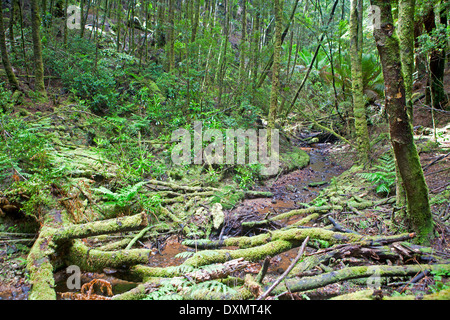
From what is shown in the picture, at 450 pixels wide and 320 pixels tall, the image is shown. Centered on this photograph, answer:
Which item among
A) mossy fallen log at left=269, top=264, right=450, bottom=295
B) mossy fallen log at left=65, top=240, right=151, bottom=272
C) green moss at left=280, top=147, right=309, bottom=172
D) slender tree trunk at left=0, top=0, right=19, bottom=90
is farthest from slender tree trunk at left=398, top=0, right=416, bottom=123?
slender tree trunk at left=0, top=0, right=19, bottom=90

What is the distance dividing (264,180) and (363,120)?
3263 mm

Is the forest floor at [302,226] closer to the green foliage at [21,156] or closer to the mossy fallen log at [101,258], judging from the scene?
the mossy fallen log at [101,258]

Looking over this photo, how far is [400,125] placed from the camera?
8.58 ft

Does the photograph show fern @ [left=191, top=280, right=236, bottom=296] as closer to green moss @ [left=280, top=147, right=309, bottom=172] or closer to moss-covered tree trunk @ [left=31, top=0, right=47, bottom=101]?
green moss @ [left=280, top=147, right=309, bottom=172]

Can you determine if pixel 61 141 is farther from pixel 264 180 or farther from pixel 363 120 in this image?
pixel 363 120

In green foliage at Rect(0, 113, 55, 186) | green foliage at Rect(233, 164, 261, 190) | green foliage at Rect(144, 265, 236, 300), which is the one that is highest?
green foliage at Rect(0, 113, 55, 186)

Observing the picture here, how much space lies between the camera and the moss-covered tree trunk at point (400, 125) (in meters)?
2.56

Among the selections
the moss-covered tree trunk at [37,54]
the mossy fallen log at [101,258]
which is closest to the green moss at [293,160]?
the mossy fallen log at [101,258]

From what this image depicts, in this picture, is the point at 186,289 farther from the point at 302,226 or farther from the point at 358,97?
the point at 358,97

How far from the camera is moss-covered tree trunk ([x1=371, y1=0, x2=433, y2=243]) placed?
256cm

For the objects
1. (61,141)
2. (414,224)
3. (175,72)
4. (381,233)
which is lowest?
(381,233)

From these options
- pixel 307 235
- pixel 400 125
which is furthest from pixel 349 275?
pixel 400 125

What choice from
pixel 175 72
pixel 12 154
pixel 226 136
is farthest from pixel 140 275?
pixel 175 72
